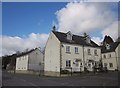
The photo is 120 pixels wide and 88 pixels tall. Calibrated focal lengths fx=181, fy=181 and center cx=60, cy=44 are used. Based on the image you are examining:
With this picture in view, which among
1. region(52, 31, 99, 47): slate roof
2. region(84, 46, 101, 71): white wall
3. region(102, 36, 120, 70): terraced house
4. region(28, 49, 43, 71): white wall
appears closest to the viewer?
region(52, 31, 99, 47): slate roof

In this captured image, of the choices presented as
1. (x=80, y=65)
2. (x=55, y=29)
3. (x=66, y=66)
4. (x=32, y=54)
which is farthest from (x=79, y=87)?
(x=32, y=54)

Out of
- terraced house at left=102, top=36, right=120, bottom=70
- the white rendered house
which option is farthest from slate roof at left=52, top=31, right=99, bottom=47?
the white rendered house

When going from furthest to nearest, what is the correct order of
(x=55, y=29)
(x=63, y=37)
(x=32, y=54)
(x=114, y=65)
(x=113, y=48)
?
(x=32, y=54) < (x=113, y=48) < (x=114, y=65) < (x=55, y=29) < (x=63, y=37)

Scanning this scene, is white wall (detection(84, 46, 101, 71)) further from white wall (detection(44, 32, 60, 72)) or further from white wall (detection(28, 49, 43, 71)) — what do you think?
white wall (detection(28, 49, 43, 71))

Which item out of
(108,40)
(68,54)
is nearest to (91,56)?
(68,54)

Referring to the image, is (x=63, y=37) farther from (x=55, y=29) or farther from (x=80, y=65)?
(x=80, y=65)

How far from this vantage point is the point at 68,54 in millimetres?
37094

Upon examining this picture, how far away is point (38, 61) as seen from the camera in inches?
2274

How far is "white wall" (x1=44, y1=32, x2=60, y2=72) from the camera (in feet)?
121

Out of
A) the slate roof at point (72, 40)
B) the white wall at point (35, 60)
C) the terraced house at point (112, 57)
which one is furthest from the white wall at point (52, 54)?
the terraced house at point (112, 57)

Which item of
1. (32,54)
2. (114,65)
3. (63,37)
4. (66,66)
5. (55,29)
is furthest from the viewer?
(32,54)

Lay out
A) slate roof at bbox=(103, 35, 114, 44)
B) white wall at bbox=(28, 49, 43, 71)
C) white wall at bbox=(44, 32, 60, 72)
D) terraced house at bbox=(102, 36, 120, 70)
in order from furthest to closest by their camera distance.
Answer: slate roof at bbox=(103, 35, 114, 44)
white wall at bbox=(28, 49, 43, 71)
terraced house at bbox=(102, 36, 120, 70)
white wall at bbox=(44, 32, 60, 72)

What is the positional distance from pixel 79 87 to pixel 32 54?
43.1m

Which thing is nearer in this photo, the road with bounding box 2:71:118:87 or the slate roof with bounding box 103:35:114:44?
the road with bounding box 2:71:118:87
